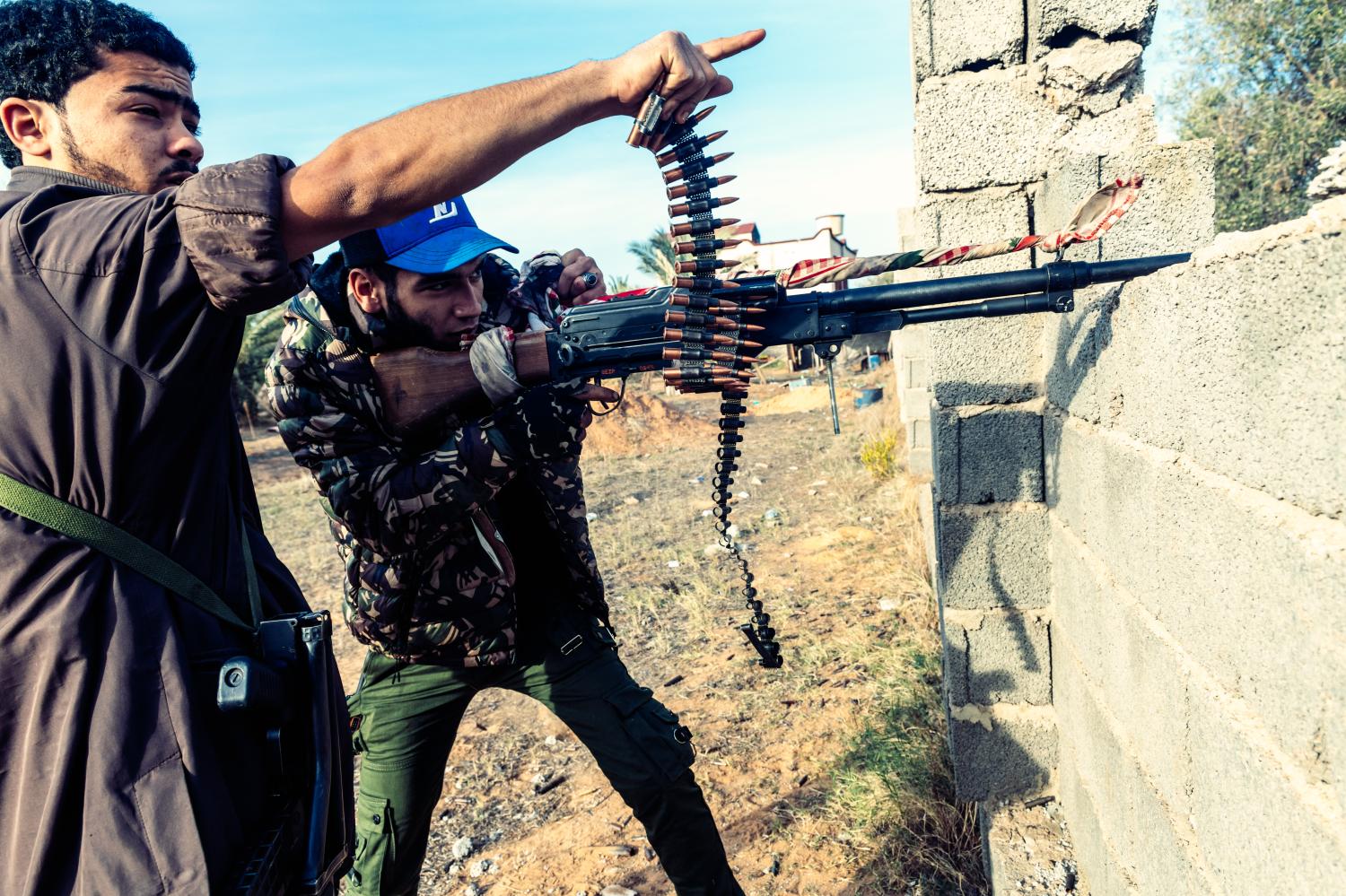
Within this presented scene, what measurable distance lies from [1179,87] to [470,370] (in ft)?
63.0

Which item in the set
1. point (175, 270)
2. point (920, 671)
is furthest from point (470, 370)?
point (920, 671)

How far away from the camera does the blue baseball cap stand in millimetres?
2512

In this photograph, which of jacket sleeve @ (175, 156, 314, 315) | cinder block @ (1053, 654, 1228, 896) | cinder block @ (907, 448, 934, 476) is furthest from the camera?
cinder block @ (907, 448, 934, 476)

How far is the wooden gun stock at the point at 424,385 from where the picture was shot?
240cm

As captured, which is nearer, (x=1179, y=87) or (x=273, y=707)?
(x=273, y=707)

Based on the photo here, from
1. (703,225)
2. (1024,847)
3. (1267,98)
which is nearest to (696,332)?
(703,225)

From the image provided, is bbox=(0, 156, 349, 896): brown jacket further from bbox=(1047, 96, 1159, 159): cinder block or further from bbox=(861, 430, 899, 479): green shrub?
bbox=(861, 430, 899, 479): green shrub

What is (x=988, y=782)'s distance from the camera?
10.7 feet

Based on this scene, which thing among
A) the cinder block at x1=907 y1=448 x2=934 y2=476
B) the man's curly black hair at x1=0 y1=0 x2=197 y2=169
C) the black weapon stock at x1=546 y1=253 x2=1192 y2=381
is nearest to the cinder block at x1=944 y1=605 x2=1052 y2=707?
the black weapon stock at x1=546 y1=253 x2=1192 y2=381

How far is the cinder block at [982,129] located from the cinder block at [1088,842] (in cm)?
192

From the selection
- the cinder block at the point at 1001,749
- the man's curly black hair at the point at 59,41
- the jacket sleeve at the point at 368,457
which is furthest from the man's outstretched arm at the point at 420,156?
the cinder block at the point at 1001,749

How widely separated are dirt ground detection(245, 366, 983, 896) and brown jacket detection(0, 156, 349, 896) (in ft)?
7.83

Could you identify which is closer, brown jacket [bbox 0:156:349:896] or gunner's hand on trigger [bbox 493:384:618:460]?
brown jacket [bbox 0:156:349:896]

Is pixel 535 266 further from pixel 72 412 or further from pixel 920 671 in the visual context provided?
pixel 920 671
